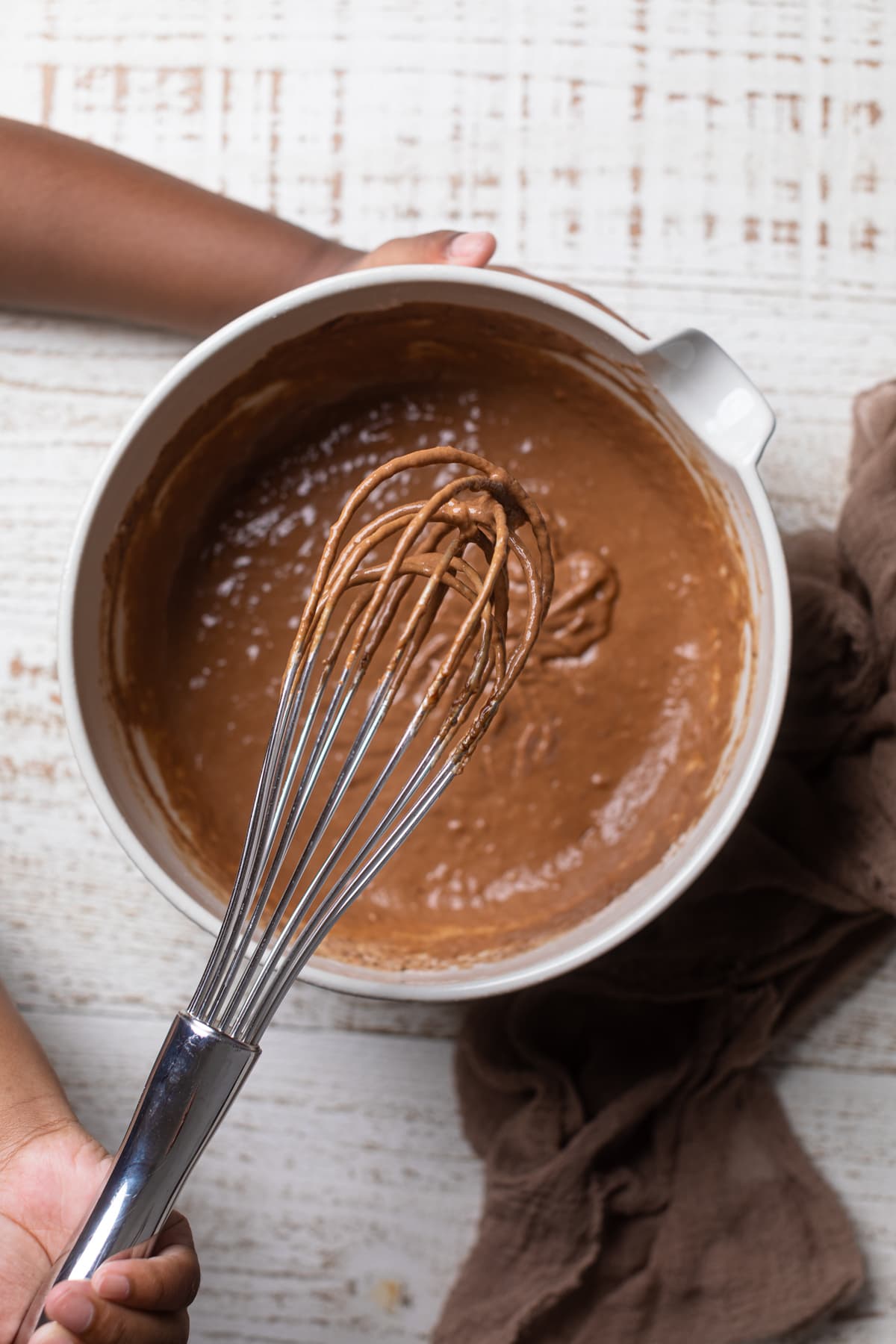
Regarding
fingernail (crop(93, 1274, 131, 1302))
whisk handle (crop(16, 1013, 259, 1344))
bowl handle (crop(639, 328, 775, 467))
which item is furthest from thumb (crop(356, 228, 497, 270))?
fingernail (crop(93, 1274, 131, 1302))

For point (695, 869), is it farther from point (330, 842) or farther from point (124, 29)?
point (124, 29)

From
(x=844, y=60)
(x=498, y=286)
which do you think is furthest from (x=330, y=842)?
(x=844, y=60)

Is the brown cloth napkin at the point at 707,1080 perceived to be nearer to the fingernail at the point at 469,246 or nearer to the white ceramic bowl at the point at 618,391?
the white ceramic bowl at the point at 618,391

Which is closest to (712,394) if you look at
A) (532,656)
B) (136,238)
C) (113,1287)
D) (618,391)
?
(618,391)

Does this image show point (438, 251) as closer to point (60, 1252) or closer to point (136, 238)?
point (136, 238)

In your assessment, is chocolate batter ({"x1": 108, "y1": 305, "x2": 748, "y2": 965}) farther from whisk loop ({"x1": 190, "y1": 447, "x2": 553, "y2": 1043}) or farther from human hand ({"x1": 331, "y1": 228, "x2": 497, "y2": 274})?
whisk loop ({"x1": 190, "y1": 447, "x2": 553, "y2": 1043})

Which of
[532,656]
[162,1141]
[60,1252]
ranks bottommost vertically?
[60,1252]
